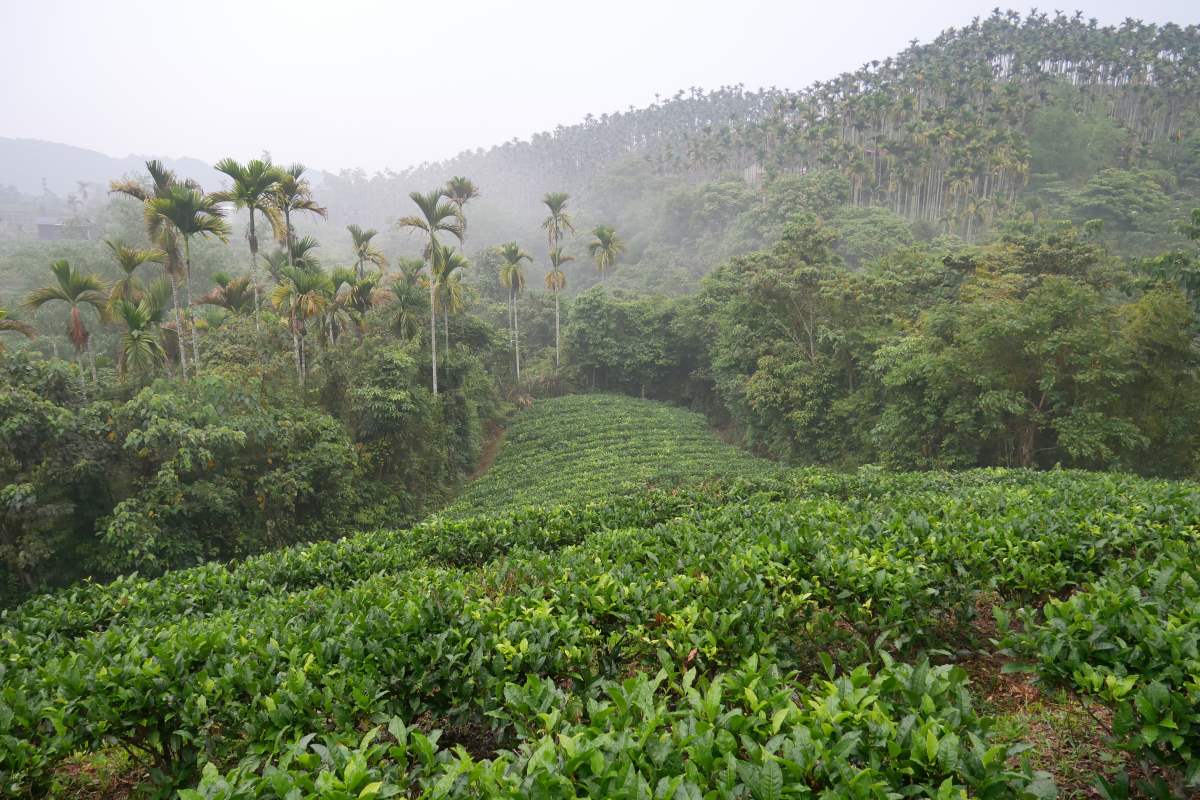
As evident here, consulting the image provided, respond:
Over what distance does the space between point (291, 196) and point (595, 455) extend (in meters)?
13.0

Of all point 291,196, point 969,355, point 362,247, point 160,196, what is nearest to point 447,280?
A: point 362,247

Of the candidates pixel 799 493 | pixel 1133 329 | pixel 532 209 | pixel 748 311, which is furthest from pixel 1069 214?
pixel 532 209

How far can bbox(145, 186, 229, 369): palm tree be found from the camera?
12.4 meters

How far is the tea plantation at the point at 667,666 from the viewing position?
7.23ft

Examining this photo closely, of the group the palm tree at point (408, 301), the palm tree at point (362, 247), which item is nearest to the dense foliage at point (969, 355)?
the palm tree at point (408, 301)

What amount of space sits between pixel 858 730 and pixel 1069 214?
45.2 meters

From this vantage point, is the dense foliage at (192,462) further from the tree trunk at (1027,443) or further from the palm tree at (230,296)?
the tree trunk at (1027,443)

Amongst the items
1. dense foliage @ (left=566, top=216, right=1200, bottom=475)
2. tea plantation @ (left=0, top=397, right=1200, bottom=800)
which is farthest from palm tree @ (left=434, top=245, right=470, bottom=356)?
tea plantation @ (left=0, top=397, right=1200, bottom=800)

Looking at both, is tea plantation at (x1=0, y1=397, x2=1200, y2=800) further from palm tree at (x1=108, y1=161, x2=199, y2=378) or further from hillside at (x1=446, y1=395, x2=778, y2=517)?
palm tree at (x1=108, y1=161, x2=199, y2=378)

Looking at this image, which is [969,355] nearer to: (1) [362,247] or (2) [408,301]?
(2) [408,301]

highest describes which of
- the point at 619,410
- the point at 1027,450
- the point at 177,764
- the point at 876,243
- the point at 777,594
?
the point at 876,243

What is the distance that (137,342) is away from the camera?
11.7 metres

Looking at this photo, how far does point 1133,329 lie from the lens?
13.2 metres

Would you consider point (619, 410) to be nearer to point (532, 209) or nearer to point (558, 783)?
point (558, 783)
